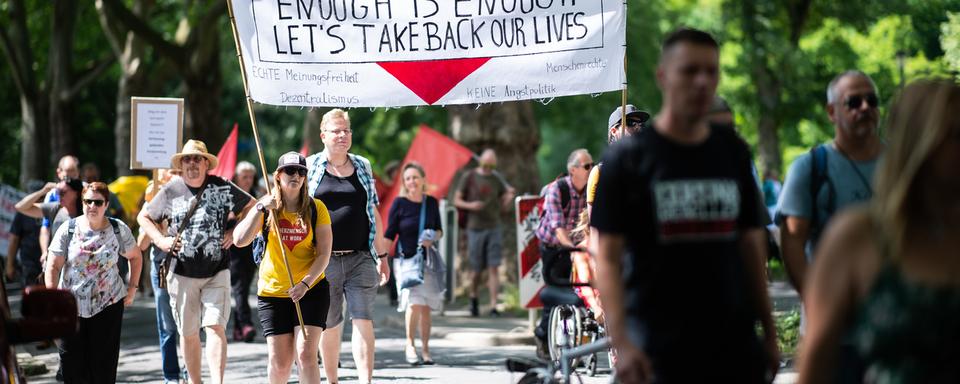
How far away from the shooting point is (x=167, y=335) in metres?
10.6

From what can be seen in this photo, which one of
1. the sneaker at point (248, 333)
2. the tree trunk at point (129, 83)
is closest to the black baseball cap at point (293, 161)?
the sneaker at point (248, 333)

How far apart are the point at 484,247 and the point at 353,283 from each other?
8.59 m

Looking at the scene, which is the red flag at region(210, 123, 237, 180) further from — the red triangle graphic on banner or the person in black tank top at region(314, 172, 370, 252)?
the red triangle graphic on banner

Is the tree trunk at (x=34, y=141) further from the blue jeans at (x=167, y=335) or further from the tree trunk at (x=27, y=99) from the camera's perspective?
the blue jeans at (x=167, y=335)

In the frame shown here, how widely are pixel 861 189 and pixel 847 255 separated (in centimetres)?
241

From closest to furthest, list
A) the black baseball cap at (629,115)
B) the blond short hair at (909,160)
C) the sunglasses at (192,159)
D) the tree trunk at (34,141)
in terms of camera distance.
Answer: the blond short hair at (909,160)
the black baseball cap at (629,115)
the sunglasses at (192,159)
the tree trunk at (34,141)

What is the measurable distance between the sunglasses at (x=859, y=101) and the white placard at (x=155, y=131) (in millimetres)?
7732

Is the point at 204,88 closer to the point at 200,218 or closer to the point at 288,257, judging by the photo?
the point at 200,218

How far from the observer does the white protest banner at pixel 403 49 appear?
9344 mm

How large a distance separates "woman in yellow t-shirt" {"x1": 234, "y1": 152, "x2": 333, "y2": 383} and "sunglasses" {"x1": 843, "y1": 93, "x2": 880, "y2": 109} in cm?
383

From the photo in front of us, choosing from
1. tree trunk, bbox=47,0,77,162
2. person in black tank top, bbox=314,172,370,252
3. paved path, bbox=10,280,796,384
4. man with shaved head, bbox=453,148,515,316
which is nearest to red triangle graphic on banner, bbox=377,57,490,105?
person in black tank top, bbox=314,172,370,252

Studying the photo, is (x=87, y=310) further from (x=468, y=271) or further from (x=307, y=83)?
(x=468, y=271)

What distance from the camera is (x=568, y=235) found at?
10.8m

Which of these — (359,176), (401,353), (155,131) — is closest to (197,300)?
(359,176)
